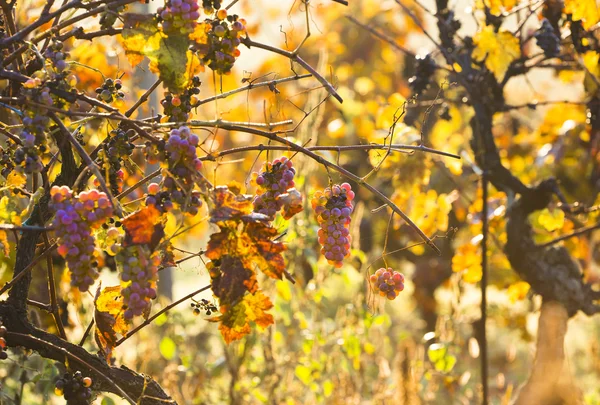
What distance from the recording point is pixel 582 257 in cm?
300

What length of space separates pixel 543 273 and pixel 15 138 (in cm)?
163

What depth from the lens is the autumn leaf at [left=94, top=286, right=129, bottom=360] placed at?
48.1 inches

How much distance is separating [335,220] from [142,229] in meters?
0.38

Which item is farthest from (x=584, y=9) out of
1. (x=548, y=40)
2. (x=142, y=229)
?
(x=142, y=229)

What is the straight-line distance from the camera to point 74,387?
128 centimetres

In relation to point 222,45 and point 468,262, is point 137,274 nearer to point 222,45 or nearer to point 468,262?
point 222,45

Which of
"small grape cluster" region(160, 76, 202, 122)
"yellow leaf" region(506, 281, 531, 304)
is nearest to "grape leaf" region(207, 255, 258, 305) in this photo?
"small grape cluster" region(160, 76, 202, 122)

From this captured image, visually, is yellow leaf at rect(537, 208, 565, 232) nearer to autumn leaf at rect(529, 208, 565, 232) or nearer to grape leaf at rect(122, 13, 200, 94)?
autumn leaf at rect(529, 208, 565, 232)

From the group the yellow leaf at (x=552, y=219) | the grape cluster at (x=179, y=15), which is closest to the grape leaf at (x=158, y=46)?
the grape cluster at (x=179, y=15)

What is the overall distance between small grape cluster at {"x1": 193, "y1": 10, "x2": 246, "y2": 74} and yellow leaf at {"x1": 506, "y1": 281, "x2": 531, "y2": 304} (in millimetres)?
1921

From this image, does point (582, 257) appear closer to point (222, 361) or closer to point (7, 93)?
point (222, 361)

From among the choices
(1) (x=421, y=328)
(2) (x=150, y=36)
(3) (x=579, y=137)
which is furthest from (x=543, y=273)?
(1) (x=421, y=328)

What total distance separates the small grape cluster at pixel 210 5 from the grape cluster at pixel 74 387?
25.9 inches

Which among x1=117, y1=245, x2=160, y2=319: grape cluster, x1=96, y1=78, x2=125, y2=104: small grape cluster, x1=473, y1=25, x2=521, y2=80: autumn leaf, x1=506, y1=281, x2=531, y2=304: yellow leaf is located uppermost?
x1=473, y1=25, x2=521, y2=80: autumn leaf
